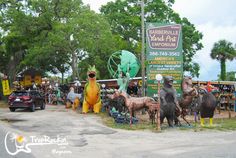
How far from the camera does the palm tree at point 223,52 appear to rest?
5456cm

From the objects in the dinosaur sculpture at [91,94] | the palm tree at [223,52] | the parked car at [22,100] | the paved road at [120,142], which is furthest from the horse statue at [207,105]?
the palm tree at [223,52]

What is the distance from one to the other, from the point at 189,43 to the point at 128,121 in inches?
1090

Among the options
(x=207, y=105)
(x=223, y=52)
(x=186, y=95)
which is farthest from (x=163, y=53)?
(x=223, y=52)

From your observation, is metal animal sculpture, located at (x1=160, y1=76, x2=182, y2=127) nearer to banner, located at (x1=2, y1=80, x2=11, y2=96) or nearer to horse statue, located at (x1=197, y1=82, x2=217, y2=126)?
horse statue, located at (x1=197, y1=82, x2=217, y2=126)

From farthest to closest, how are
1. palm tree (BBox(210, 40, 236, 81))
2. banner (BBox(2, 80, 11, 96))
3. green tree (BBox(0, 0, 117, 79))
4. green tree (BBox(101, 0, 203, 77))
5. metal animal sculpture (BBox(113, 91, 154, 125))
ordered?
palm tree (BBox(210, 40, 236, 81)), green tree (BBox(101, 0, 203, 77)), banner (BBox(2, 80, 11, 96)), green tree (BBox(0, 0, 117, 79)), metal animal sculpture (BBox(113, 91, 154, 125))

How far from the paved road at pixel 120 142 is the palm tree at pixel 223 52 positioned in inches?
1608

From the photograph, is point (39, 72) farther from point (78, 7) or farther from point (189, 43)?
point (189, 43)

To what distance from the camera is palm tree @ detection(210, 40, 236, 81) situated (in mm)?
54562

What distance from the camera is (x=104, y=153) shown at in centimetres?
1103

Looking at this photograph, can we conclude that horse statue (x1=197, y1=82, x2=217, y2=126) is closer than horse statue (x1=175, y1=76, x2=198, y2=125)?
Yes

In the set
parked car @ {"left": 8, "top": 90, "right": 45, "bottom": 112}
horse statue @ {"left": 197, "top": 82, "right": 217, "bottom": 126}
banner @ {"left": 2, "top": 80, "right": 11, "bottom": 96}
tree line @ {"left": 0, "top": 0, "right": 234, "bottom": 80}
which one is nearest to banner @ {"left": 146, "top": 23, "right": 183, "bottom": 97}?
horse statue @ {"left": 197, "top": 82, "right": 217, "bottom": 126}

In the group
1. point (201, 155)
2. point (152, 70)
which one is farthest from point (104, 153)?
point (152, 70)

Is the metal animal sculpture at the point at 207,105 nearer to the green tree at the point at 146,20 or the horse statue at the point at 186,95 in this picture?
the horse statue at the point at 186,95

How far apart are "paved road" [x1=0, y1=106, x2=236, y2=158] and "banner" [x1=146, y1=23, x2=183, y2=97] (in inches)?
201
